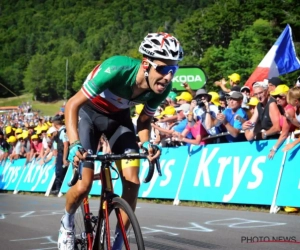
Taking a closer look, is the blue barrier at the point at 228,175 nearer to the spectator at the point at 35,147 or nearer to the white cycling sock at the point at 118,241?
the white cycling sock at the point at 118,241

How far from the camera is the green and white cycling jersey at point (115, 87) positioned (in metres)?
5.76

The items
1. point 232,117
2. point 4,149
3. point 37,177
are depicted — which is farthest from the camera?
point 4,149

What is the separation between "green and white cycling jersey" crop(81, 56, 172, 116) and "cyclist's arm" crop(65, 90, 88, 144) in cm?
6

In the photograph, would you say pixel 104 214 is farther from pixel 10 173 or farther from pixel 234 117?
pixel 10 173

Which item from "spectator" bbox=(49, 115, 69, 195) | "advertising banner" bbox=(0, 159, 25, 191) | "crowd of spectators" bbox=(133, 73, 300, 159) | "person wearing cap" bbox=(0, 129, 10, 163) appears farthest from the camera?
"person wearing cap" bbox=(0, 129, 10, 163)

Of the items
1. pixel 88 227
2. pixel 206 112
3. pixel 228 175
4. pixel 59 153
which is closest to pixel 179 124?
pixel 206 112

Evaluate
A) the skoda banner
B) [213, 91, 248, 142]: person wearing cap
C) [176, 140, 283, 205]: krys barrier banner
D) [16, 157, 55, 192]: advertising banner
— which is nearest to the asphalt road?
[176, 140, 283, 205]: krys barrier banner

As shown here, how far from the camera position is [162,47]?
5.64 m

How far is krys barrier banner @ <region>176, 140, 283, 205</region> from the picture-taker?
11.2 m

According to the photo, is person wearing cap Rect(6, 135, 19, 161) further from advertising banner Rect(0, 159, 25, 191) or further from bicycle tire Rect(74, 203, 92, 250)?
bicycle tire Rect(74, 203, 92, 250)

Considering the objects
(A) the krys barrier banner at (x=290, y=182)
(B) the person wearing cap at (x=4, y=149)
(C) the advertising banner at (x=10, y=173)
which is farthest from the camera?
(B) the person wearing cap at (x=4, y=149)

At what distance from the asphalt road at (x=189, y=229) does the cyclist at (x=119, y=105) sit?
5.96ft

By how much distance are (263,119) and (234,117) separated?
0.96 metres

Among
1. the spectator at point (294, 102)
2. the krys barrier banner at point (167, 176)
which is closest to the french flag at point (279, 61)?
the krys barrier banner at point (167, 176)
